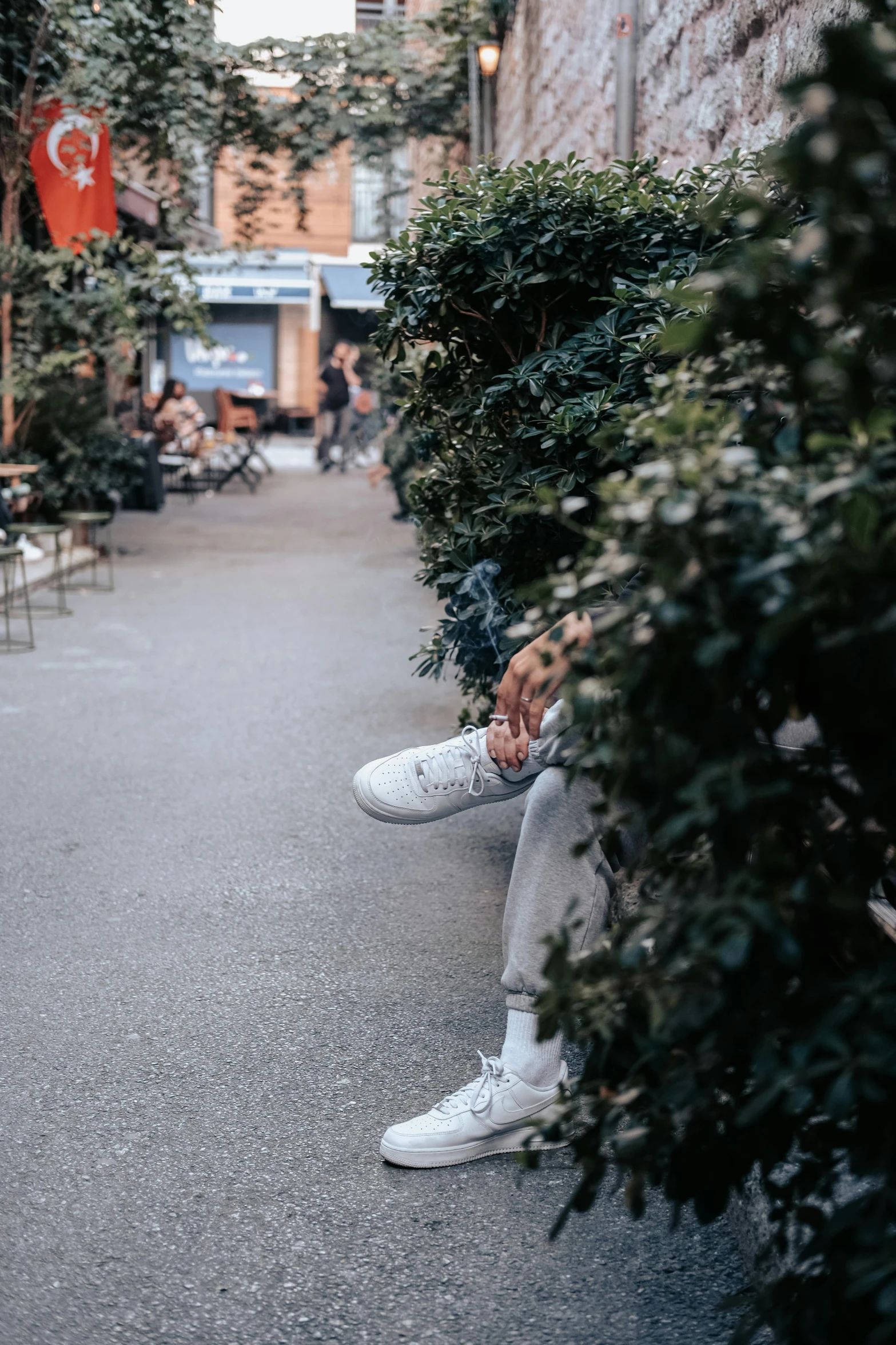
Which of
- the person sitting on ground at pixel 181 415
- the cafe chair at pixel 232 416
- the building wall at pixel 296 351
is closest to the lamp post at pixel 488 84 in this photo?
the person sitting on ground at pixel 181 415

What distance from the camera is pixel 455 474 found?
3.63 m

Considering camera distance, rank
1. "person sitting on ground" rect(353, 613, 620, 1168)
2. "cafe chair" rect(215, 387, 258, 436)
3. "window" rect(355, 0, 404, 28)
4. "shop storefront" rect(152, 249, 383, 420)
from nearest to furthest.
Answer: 1. "person sitting on ground" rect(353, 613, 620, 1168)
2. "window" rect(355, 0, 404, 28)
3. "cafe chair" rect(215, 387, 258, 436)
4. "shop storefront" rect(152, 249, 383, 420)

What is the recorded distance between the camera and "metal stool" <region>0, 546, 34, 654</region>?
288 inches

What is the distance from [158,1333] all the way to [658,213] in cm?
263

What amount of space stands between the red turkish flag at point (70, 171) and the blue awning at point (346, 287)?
18216 mm

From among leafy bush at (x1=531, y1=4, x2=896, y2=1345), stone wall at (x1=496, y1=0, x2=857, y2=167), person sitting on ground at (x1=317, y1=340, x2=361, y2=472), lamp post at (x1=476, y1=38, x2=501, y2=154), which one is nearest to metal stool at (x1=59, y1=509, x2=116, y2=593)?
stone wall at (x1=496, y1=0, x2=857, y2=167)

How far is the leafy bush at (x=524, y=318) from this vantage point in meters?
3.05

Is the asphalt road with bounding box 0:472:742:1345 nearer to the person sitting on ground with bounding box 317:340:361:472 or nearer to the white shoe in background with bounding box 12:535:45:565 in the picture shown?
the white shoe in background with bounding box 12:535:45:565

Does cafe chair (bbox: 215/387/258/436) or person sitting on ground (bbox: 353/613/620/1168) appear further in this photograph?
cafe chair (bbox: 215/387/258/436)

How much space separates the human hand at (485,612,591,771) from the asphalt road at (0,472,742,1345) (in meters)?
0.71

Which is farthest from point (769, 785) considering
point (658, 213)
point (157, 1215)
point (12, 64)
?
point (12, 64)

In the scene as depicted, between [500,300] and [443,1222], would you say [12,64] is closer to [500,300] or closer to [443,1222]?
[500,300]

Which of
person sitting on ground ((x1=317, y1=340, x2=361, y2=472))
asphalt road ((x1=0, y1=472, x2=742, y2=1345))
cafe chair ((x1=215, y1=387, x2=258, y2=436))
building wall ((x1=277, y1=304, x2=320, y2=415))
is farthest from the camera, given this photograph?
building wall ((x1=277, y1=304, x2=320, y2=415))

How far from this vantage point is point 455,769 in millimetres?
2773
